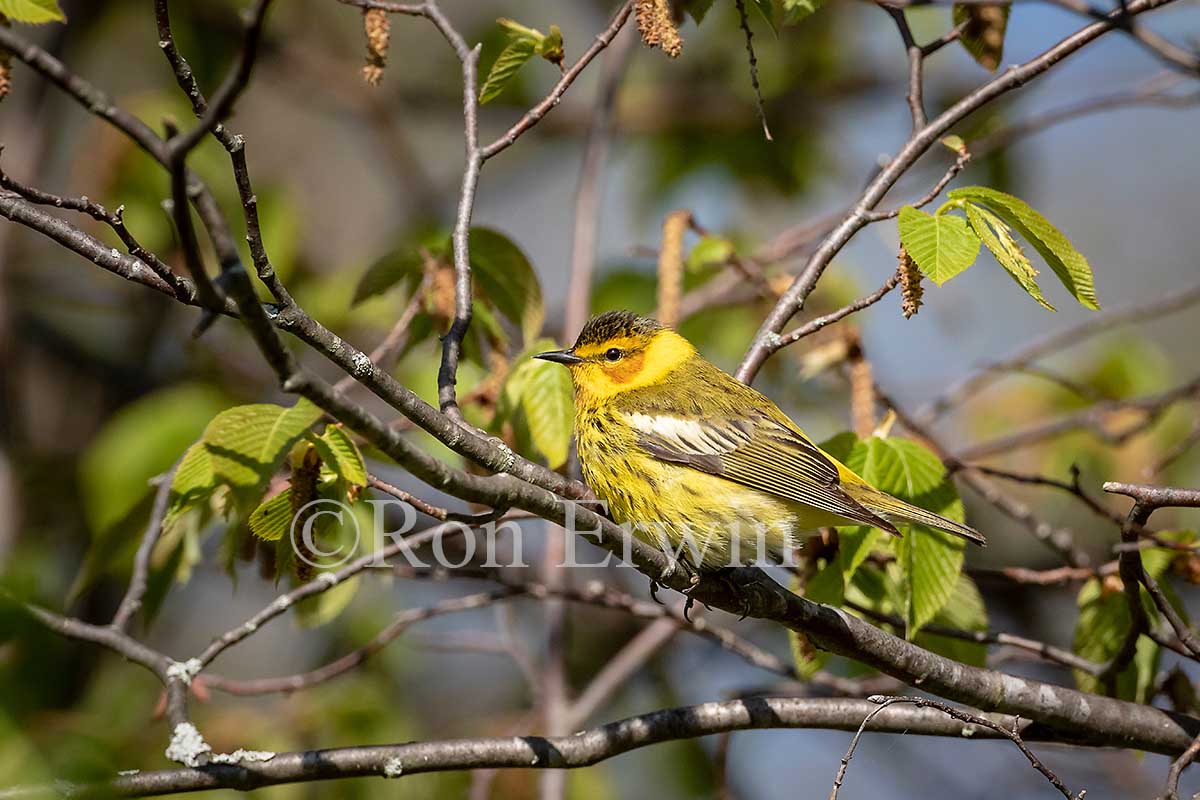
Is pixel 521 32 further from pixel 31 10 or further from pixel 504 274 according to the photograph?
pixel 31 10

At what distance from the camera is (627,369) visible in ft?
12.7

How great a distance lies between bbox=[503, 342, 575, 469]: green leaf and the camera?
2842 mm

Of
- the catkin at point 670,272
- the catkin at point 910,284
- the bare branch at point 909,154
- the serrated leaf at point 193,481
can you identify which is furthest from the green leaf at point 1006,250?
the serrated leaf at point 193,481

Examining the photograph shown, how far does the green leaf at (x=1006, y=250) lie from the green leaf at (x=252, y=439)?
139 centimetres

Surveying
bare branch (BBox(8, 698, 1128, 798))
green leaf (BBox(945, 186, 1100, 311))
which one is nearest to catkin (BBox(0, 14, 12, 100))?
bare branch (BBox(8, 698, 1128, 798))

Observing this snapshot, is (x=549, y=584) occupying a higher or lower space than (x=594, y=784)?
higher

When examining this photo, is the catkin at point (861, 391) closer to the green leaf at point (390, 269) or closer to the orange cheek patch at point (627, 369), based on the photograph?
the orange cheek patch at point (627, 369)

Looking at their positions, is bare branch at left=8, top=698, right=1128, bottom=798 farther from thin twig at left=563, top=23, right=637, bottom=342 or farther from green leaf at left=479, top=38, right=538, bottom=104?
thin twig at left=563, top=23, right=637, bottom=342

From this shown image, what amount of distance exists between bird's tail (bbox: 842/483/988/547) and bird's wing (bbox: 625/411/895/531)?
5.4 inches

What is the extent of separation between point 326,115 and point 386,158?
64cm

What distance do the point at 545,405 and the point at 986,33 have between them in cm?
152

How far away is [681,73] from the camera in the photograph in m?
7.01

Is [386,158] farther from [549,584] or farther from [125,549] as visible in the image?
[125,549]

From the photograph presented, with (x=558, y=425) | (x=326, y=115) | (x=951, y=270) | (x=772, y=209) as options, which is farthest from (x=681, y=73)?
(x=951, y=270)
